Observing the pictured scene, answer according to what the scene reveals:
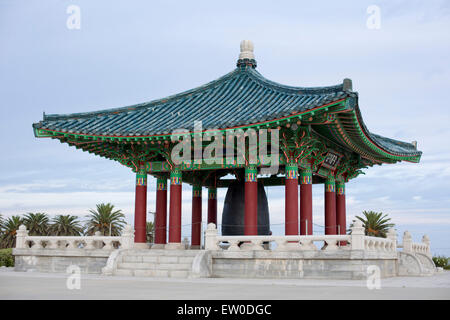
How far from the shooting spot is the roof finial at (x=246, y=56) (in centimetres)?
2524

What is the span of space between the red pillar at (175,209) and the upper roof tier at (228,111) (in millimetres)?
2292

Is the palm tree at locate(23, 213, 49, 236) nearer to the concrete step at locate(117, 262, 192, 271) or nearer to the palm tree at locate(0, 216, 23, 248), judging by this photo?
Result: the palm tree at locate(0, 216, 23, 248)

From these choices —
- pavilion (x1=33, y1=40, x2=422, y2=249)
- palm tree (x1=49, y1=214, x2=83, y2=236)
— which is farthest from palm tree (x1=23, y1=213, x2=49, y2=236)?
pavilion (x1=33, y1=40, x2=422, y2=249)

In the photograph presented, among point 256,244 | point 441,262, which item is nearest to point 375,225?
point 441,262

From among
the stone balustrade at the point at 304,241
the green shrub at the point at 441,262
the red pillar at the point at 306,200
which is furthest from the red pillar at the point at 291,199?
the green shrub at the point at 441,262

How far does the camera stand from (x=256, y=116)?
19578 millimetres

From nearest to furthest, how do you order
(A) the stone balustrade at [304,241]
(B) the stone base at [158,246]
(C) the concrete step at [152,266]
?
(A) the stone balustrade at [304,241] → (C) the concrete step at [152,266] → (B) the stone base at [158,246]

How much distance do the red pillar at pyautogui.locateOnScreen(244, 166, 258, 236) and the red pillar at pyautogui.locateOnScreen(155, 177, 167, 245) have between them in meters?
5.33

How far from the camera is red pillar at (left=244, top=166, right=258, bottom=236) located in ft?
65.4

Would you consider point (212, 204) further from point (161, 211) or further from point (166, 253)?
point (166, 253)

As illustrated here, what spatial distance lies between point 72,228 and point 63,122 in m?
31.1

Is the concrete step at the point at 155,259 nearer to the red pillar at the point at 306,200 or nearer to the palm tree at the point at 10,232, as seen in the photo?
the red pillar at the point at 306,200
